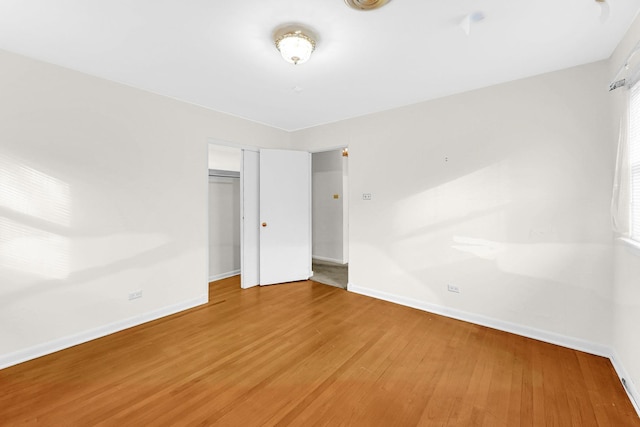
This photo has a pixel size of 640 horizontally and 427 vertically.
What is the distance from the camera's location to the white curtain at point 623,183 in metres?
1.93

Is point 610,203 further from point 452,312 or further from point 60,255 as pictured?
point 60,255

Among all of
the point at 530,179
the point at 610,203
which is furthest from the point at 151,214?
the point at 610,203

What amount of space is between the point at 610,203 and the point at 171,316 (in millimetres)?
4487

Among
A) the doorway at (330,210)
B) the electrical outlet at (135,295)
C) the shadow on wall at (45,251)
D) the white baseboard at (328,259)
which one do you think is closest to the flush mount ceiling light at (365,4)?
the shadow on wall at (45,251)

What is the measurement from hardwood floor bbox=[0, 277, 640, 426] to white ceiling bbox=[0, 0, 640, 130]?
2.59 metres

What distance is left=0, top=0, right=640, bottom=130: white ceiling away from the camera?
1707mm

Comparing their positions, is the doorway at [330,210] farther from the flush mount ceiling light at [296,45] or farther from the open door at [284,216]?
the flush mount ceiling light at [296,45]

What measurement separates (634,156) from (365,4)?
7.09 ft

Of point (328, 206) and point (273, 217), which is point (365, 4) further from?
point (328, 206)

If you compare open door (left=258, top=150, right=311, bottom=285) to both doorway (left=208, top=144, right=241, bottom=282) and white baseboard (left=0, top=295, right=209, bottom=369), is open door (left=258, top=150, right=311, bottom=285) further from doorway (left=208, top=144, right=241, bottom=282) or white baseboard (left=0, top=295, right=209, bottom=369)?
white baseboard (left=0, top=295, right=209, bottom=369)

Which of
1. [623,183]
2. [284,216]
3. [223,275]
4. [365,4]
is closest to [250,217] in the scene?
[284,216]

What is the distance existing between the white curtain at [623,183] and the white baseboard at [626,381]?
0.99 metres

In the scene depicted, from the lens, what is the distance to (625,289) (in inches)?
77.3

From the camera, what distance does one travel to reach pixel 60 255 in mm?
2406
